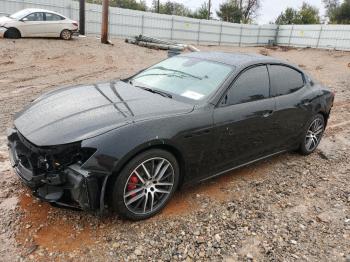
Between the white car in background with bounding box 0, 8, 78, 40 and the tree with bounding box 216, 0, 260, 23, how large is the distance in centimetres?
3620

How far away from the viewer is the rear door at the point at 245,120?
11.9 feet

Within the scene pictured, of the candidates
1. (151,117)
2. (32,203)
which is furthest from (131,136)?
(32,203)

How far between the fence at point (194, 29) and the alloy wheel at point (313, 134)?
725 inches

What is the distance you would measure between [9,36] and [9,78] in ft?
21.9

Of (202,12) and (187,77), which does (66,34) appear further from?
(202,12)

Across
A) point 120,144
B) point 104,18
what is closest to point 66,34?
point 104,18

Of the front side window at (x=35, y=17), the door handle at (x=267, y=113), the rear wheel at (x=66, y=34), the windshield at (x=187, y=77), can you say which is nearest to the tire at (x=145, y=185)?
the windshield at (x=187, y=77)

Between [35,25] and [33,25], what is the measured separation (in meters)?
0.09

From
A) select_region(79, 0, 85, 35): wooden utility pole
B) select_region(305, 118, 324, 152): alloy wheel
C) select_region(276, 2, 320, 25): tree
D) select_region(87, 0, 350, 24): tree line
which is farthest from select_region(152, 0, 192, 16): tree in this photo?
select_region(305, 118, 324, 152): alloy wheel

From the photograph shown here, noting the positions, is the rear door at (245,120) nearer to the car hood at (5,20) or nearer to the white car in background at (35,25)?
the white car in background at (35,25)

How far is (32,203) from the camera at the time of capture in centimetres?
334

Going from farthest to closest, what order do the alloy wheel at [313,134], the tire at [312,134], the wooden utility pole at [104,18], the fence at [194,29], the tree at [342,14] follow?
the tree at [342,14], the fence at [194,29], the wooden utility pole at [104,18], the alloy wheel at [313,134], the tire at [312,134]

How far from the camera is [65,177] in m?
2.75

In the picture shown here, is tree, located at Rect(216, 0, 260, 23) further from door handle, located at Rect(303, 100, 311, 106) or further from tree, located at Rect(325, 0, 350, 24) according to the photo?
door handle, located at Rect(303, 100, 311, 106)
